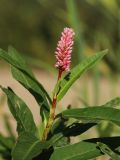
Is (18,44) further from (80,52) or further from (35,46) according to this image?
(80,52)

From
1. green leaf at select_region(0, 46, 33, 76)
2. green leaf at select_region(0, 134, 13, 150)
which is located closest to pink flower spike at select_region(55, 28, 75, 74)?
green leaf at select_region(0, 46, 33, 76)

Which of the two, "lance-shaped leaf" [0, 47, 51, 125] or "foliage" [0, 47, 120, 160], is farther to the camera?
"lance-shaped leaf" [0, 47, 51, 125]

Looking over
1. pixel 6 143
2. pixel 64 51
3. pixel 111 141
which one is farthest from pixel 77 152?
pixel 6 143

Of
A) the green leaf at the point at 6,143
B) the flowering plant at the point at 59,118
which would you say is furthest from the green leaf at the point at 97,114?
the green leaf at the point at 6,143

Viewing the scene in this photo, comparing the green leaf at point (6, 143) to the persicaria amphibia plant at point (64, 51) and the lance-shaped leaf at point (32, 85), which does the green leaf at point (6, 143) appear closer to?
the lance-shaped leaf at point (32, 85)

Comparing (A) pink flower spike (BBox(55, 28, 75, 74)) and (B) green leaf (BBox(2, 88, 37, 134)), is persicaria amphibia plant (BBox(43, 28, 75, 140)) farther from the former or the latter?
(B) green leaf (BBox(2, 88, 37, 134))

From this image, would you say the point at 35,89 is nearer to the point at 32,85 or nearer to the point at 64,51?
the point at 32,85

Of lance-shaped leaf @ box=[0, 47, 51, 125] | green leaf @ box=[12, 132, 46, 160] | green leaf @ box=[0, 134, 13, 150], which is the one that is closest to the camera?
green leaf @ box=[12, 132, 46, 160]

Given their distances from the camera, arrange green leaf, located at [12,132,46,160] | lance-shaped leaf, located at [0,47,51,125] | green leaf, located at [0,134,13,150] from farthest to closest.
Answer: green leaf, located at [0,134,13,150] < lance-shaped leaf, located at [0,47,51,125] < green leaf, located at [12,132,46,160]

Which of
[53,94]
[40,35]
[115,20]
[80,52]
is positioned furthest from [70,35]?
[40,35]
